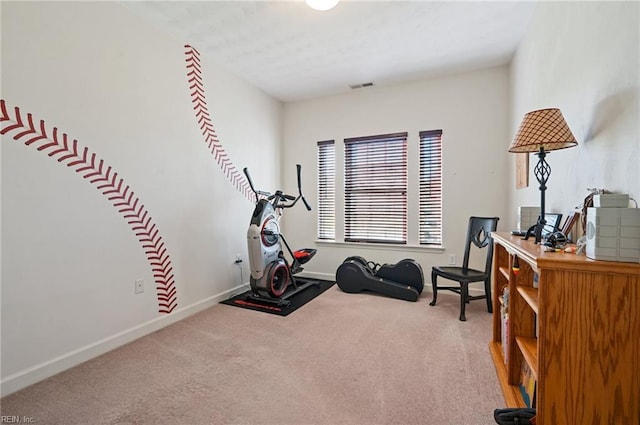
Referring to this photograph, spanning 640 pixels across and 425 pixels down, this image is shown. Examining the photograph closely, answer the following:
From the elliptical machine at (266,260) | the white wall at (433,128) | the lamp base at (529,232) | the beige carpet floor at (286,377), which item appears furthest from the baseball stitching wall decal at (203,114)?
the lamp base at (529,232)

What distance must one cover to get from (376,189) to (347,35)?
199 cm

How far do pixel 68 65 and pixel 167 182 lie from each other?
1100 millimetres

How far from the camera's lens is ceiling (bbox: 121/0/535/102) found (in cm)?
239

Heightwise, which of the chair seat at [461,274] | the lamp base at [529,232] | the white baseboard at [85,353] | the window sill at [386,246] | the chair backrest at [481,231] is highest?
the lamp base at [529,232]

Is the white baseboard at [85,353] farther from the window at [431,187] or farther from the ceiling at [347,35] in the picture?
the window at [431,187]

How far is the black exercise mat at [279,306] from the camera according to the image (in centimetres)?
304

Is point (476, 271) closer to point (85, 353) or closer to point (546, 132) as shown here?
point (546, 132)

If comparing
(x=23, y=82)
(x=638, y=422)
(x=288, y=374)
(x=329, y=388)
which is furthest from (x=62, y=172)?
(x=638, y=422)

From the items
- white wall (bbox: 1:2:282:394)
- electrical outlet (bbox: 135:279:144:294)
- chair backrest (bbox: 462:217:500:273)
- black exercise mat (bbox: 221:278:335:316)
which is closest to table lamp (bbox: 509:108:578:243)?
chair backrest (bbox: 462:217:500:273)

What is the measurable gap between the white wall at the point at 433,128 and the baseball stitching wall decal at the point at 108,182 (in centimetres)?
221

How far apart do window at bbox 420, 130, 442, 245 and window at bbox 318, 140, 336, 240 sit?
1267 mm

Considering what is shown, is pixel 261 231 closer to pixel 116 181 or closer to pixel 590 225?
pixel 116 181

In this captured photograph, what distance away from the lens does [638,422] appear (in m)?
0.97

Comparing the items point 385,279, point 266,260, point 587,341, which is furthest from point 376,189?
point 587,341
